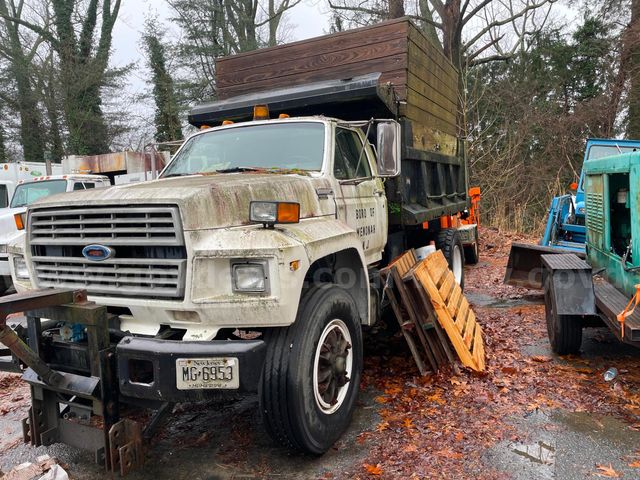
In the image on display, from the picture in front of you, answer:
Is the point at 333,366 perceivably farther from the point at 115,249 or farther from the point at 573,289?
the point at 573,289

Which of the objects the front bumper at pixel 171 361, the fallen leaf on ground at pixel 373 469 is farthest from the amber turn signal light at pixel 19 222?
the fallen leaf on ground at pixel 373 469

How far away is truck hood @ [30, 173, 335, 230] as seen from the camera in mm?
2869

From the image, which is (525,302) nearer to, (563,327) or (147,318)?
(563,327)

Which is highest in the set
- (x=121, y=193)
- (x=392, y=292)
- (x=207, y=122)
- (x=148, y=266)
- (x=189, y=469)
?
(x=207, y=122)

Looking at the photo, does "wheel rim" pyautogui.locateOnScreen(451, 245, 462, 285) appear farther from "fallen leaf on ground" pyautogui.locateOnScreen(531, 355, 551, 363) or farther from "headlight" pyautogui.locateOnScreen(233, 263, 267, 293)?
"headlight" pyautogui.locateOnScreen(233, 263, 267, 293)

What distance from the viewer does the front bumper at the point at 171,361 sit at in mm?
2627

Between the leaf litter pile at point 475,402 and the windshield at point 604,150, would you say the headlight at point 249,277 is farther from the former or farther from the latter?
the windshield at point 604,150

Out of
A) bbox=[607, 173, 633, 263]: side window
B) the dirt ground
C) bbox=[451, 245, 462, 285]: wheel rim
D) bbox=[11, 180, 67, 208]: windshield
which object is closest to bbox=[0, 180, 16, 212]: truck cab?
bbox=[11, 180, 67, 208]: windshield

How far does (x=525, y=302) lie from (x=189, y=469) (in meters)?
5.70

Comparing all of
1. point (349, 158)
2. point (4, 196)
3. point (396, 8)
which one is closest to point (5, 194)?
point (4, 196)

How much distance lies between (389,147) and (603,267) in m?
2.60

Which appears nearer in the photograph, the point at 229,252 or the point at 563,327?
the point at 229,252

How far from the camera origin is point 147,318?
3.03m

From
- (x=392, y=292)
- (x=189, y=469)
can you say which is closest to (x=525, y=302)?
(x=392, y=292)
